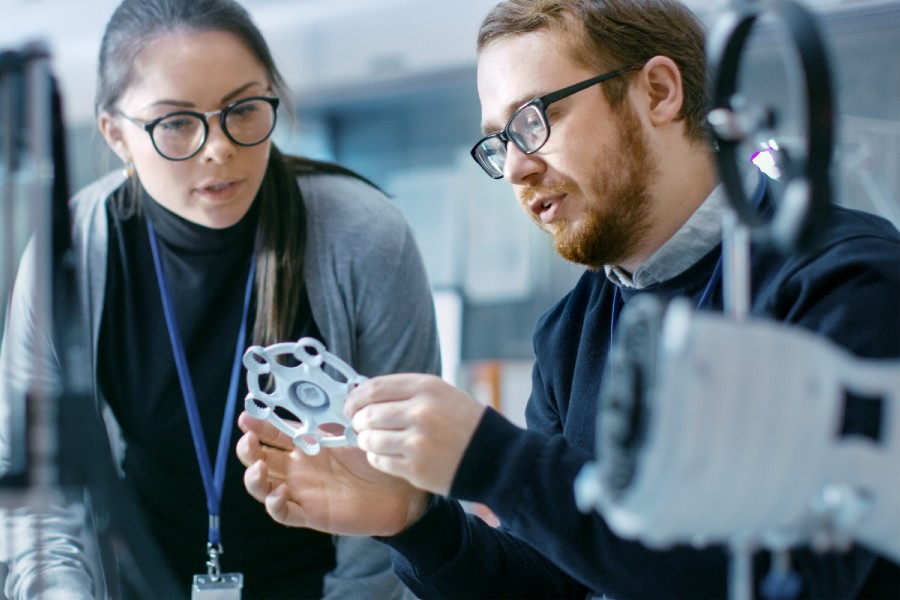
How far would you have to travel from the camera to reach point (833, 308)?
89cm

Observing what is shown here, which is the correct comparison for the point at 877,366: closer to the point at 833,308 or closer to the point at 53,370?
the point at 833,308

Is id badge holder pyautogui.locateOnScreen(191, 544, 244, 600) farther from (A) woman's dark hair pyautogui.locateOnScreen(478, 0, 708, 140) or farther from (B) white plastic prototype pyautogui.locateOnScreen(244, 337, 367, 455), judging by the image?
(A) woman's dark hair pyautogui.locateOnScreen(478, 0, 708, 140)

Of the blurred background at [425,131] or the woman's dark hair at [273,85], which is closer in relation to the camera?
the woman's dark hair at [273,85]

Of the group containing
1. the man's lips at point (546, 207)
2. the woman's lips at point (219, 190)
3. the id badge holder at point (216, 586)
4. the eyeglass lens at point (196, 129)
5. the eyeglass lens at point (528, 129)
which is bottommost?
the id badge holder at point (216, 586)

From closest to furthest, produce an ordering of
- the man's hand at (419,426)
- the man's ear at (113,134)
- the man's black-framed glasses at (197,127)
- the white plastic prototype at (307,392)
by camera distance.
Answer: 1. the man's hand at (419,426)
2. the white plastic prototype at (307,392)
3. the man's black-framed glasses at (197,127)
4. the man's ear at (113,134)

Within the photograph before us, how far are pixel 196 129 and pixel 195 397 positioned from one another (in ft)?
1.24

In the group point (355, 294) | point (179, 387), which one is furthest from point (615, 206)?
point (179, 387)

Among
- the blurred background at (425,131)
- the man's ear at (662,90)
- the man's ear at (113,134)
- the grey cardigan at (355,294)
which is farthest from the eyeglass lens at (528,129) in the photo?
the blurred background at (425,131)

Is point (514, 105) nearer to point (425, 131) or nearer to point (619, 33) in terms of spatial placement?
point (619, 33)

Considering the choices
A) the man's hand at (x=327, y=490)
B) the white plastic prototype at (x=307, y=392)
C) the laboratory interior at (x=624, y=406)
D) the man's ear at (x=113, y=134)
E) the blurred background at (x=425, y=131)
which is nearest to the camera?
the laboratory interior at (x=624, y=406)

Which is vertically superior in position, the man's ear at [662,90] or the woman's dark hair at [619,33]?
the woman's dark hair at [619,33]

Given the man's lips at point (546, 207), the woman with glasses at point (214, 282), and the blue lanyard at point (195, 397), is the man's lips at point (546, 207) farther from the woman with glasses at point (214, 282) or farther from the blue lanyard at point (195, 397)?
the blue lanyard at point (195, 397)

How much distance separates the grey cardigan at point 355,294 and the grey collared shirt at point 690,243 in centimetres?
39

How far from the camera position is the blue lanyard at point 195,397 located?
4.34ft
